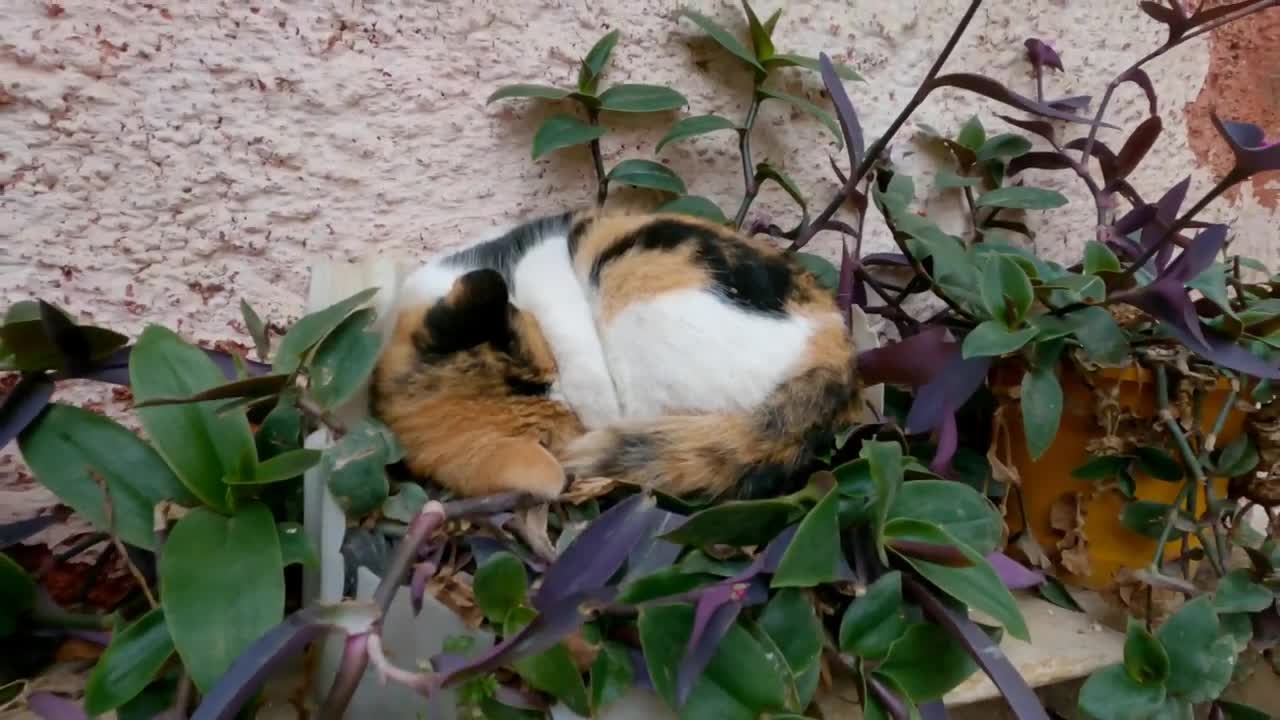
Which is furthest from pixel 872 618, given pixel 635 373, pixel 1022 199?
pixel 1022 199

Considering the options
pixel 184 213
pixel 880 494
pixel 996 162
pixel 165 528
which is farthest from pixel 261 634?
pixel 996 162

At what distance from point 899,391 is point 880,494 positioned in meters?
0.28

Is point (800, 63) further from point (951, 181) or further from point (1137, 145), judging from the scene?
point (1137, 145)

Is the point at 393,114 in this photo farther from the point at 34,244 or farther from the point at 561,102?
the point at 34,244

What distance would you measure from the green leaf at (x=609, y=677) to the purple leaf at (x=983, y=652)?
0.16 metres

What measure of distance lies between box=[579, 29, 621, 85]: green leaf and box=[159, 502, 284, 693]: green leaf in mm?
A: 487

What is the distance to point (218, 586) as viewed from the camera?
363 millimetres

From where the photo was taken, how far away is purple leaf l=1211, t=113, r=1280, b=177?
526 millimetres

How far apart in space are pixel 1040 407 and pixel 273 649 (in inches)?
19.0

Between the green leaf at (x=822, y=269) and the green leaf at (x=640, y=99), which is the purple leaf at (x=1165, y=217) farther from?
the green leaf at (x=640, y=99)

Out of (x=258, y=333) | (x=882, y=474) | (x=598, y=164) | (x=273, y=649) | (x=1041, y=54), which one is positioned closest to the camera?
(x=273, y=649)

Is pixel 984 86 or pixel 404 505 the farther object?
pixel 984 86

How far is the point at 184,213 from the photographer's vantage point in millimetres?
636

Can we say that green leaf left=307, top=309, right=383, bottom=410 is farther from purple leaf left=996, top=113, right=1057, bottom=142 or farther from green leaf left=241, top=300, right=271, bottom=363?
purple leaf left=996, top=113, right=1057, bottom=142
